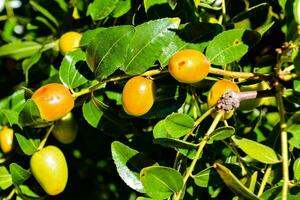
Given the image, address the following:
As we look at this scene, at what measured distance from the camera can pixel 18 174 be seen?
4.72ft

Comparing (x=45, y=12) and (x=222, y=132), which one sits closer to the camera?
(x=222, y=132)

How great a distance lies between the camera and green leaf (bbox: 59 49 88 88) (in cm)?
136

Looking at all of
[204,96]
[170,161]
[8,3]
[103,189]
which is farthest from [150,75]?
[103,189]

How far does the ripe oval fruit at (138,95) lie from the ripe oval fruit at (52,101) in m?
0.15

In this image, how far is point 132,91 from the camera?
3.91 ft

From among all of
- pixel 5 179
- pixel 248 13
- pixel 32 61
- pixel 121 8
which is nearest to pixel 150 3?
pixel 121 8

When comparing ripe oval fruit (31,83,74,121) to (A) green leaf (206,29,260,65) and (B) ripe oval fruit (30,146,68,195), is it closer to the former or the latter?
(B) ripe oval fruit (30,146,68,195)

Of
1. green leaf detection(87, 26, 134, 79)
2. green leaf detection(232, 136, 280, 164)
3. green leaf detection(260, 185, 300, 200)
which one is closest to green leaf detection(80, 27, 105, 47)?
green leaf detection(87, 26, 134, 79)

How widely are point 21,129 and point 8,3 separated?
27.0 inches

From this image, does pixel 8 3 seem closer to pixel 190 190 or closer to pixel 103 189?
pixel 103 189

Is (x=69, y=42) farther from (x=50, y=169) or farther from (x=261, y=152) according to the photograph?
(x=261, y=152)

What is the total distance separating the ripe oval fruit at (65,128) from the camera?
1517 mm

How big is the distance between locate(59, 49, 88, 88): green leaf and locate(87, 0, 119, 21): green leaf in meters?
0.13

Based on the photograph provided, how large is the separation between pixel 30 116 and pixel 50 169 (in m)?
0.15
